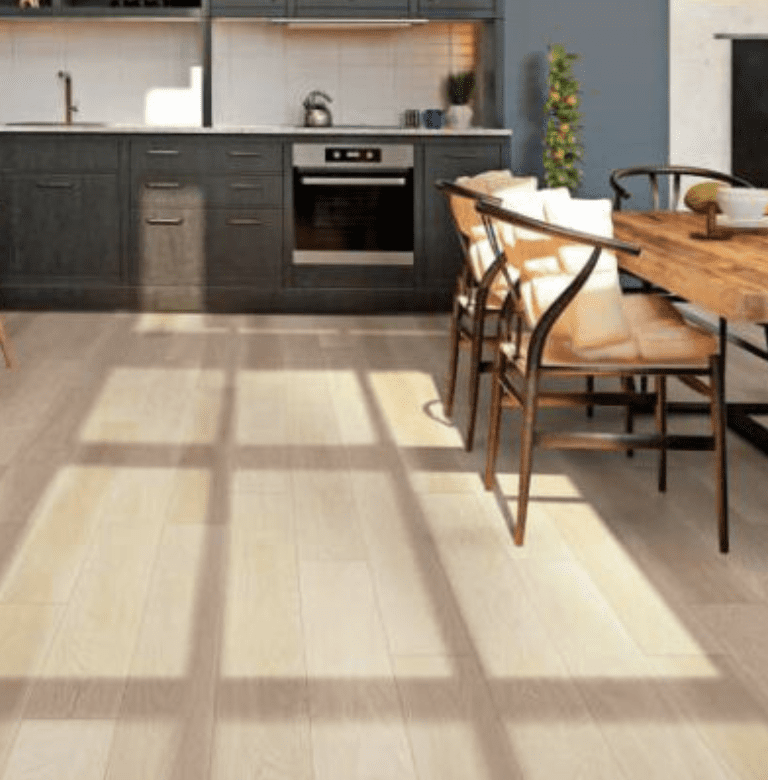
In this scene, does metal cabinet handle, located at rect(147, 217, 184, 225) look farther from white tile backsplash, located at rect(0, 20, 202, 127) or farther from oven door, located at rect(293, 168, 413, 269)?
white tile backsplash, located at rect(0, 20, 202, 127)

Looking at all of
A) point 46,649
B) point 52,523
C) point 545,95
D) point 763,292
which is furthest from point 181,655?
point 545,95

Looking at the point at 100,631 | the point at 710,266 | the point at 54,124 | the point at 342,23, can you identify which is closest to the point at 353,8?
the point at 342,23

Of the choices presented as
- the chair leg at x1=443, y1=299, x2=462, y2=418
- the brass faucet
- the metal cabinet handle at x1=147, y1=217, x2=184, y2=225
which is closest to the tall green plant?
the metal cabinet handle at x1=147, y1=217, x2=184, y2=225

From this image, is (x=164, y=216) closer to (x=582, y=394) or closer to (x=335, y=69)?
(x=335, y=69)

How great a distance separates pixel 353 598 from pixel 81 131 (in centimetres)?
509

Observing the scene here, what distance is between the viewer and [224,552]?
13.0 ft

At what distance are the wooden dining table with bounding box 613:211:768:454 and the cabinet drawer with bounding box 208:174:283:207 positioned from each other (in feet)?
9.81

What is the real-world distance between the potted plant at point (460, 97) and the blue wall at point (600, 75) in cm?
19

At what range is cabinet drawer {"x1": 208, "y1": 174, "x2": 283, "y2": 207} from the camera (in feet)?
27.2

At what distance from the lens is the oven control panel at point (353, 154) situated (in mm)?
8203

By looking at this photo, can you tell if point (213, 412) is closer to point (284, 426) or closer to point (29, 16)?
point (284, 426)

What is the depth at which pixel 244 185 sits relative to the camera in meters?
8.28

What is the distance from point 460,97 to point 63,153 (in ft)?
6.46

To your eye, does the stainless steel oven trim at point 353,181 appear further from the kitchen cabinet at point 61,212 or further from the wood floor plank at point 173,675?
the wood floor plank at point 173,675
